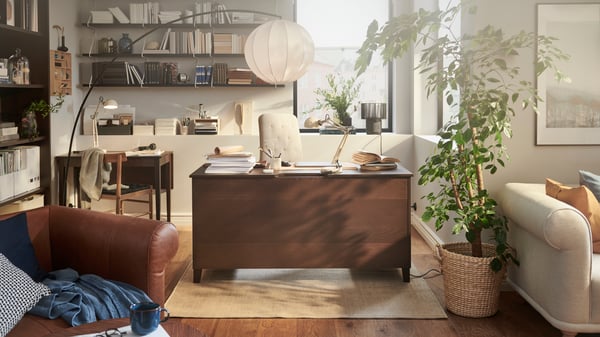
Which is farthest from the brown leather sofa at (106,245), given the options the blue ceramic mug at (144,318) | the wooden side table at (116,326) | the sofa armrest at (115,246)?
the blue ceramic mug at (144,318)

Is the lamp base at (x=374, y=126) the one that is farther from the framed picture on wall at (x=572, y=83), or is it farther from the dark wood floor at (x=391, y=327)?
the dark wood floor at (x=391, y=327)

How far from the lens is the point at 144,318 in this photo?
2090 millimetres

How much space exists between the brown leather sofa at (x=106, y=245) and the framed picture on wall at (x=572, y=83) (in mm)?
2426

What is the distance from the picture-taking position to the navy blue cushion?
286cm

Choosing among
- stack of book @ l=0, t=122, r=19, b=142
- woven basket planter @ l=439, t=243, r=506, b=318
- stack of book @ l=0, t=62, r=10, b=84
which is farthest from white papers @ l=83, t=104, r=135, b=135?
woven basket planter @ l=439, t=243, r=506, b=318

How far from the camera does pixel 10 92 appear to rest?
16.4ft

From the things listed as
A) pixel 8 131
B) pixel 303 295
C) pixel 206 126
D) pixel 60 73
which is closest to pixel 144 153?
pixel 206 126

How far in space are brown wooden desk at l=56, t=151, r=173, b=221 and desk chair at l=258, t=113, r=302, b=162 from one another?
977 millimetres

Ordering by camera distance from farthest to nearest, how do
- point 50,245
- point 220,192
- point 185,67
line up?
point 185,67, point 220,192, point 50,245

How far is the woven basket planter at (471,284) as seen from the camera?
3.74 meters

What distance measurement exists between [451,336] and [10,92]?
354 cm

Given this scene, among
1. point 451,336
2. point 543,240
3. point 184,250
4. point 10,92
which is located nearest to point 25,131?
point 10,92

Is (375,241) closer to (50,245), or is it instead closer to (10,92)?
(50,245)

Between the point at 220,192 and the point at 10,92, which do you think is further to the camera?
the point at 10,92
